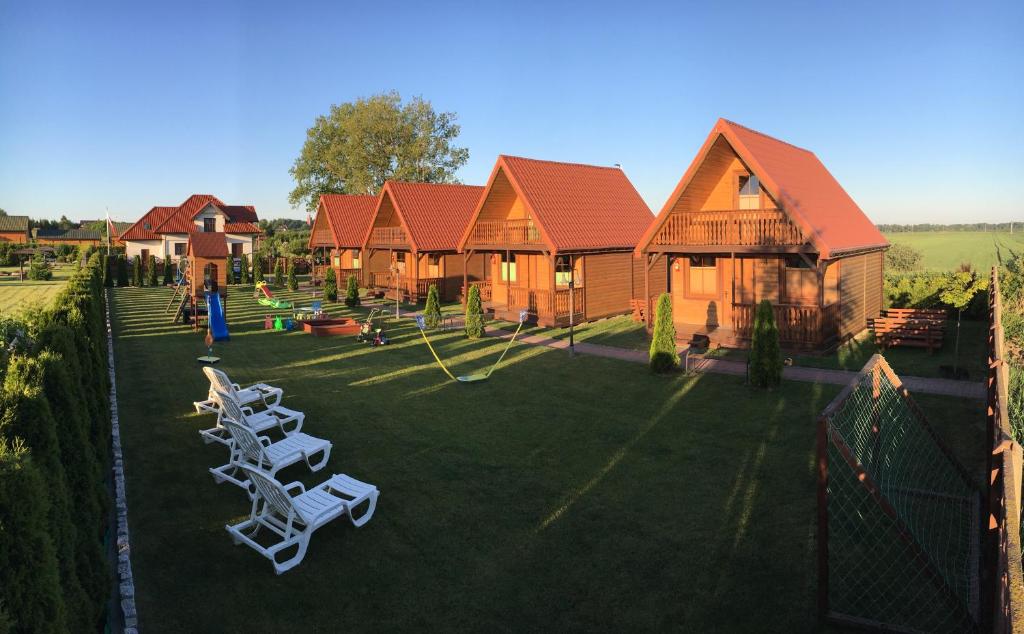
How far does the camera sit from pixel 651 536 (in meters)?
7.20

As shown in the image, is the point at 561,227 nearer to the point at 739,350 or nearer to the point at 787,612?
the point at 739,350

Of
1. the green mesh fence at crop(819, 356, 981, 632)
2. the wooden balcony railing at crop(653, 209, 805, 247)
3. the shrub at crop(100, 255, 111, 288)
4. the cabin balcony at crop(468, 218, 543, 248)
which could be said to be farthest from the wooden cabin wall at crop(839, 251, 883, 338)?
the shrub at crop(100, 255, 111, 288)

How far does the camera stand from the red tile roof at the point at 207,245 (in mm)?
24359

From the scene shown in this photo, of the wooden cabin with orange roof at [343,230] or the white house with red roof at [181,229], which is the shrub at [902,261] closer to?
the wooden cabin with orange roof at [343,230]

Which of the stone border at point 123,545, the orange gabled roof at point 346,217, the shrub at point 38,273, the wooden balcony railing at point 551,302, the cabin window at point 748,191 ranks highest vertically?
the orange gabled roof at point 346,217

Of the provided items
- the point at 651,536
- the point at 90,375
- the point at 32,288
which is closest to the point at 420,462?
the point at 651,536

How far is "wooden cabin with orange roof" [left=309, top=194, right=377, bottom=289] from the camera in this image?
4006cm

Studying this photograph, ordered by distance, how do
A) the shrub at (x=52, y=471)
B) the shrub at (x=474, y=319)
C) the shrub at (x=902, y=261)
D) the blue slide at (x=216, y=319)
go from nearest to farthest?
the shrub at (x=52, y=471) → the blue slide at (x=216, y=319) → the shrub at (x=474, y=319) → the shrub at (x=902, y=261)

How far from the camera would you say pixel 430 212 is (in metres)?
32.0

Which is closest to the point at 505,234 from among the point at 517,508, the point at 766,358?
the point at 766,358

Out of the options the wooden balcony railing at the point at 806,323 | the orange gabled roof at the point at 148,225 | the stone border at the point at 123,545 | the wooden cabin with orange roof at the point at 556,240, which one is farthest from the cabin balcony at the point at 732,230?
the orange gabled roof at the point at 148,225

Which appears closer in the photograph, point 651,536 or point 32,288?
point 651,536

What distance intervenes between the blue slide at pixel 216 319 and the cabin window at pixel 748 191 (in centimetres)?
1650

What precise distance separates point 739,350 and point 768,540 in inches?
459
